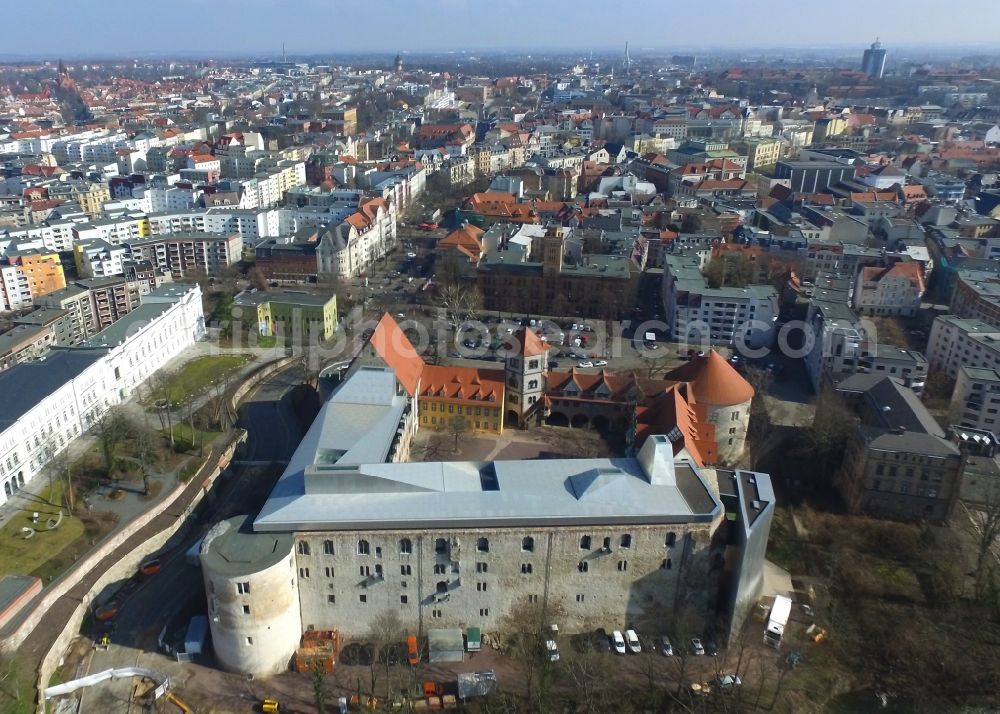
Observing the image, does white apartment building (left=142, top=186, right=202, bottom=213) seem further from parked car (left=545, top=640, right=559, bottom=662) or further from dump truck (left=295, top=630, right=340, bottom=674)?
parked car (left=545, top=640, right=559, bottom=662)

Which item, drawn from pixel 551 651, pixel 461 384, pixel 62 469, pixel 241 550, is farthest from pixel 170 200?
pixel 551 651

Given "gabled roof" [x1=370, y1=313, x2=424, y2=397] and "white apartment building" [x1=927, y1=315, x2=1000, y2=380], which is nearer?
"gabled roof" [x1=370, y1=313, x2=424, y2=397]

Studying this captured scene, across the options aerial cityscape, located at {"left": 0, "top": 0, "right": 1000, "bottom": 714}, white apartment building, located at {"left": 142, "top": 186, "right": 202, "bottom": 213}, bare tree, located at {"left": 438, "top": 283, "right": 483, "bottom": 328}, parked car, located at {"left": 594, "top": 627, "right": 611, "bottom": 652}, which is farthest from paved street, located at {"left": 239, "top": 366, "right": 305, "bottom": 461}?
white apartment building, located at {"left": 142, "top": 186, "right": 202, "bottom": 213}

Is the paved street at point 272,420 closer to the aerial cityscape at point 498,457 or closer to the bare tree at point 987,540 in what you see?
the aerial cityscape at point 498,457

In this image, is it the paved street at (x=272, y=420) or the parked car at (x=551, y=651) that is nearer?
the parked car at (x=551, y=651)

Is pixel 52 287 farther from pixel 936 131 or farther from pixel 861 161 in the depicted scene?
pixel 936 131

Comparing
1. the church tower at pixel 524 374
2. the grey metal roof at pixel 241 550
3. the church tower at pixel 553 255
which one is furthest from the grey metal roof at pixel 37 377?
the church tower at pixel 553 255
